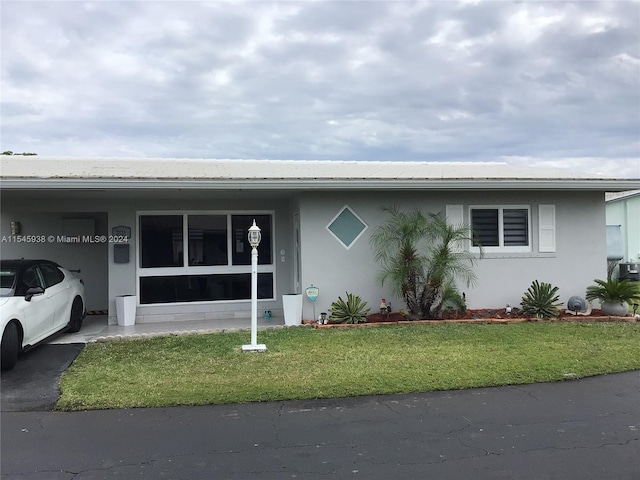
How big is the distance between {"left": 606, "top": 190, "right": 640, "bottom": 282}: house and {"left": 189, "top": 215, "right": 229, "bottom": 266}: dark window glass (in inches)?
589

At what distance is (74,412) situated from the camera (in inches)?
215

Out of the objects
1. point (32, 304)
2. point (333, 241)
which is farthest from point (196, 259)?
point (32, 304)

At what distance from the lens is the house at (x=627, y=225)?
19.7 metres

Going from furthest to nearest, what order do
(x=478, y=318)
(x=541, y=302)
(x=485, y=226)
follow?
(x=485, y=226), (x=541, y=302), (x=478, y=318)

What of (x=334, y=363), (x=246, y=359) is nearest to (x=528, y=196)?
(x=334, y=363)

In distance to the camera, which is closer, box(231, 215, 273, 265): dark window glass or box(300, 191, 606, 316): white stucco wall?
box(300, 191, 606, 316): white stucco wall

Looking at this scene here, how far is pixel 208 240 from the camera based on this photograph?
444 inches

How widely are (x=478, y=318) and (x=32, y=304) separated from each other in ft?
25.2

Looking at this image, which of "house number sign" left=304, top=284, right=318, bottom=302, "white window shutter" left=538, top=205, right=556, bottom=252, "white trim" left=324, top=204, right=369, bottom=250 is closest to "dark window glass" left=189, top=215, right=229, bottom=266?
"house number sign" left=304, top=284, right=318, bottom=302

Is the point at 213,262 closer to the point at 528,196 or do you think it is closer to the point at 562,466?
the point at 528,196

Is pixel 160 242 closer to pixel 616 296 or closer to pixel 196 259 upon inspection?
pixel 196 259

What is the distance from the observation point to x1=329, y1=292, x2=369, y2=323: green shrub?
395 inches

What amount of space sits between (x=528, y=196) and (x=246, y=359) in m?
7.03

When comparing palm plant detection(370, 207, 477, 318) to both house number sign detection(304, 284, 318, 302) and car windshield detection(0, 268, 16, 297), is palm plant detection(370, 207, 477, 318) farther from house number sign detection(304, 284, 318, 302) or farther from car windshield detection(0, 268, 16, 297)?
car windshield detection(0, 268, 16, 297)
